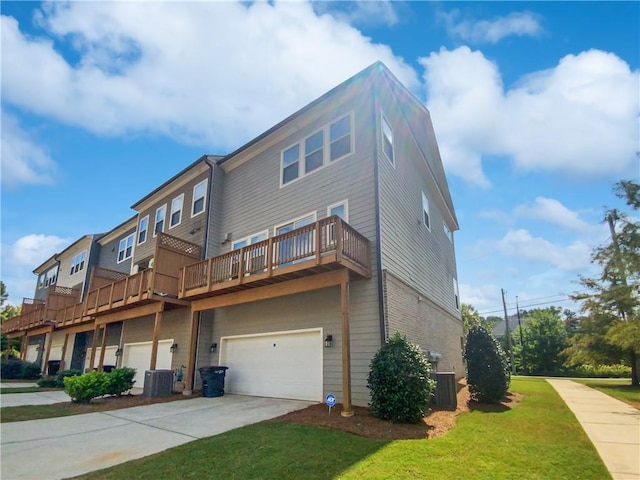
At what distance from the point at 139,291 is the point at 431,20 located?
13.8 m

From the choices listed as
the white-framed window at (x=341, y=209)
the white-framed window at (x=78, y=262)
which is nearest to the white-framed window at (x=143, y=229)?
the white-framed window at (x=78, y=262)

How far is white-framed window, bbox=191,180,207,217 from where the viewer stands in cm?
1584

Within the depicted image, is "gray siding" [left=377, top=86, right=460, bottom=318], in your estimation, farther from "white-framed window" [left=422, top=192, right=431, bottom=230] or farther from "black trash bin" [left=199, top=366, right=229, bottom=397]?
"black trash bin" [left=199, top=366, right=229, bottom=397]

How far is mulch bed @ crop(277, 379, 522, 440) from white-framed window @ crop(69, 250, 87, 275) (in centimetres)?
2555

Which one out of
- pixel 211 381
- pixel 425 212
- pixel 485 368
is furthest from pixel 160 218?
pixel 485 368

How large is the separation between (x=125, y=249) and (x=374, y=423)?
832 inches

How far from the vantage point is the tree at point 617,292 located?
13609 millimetres

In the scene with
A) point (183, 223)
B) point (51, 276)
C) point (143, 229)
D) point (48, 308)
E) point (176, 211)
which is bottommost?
point (48, 308)

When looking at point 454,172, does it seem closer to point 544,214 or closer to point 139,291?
point 544,214

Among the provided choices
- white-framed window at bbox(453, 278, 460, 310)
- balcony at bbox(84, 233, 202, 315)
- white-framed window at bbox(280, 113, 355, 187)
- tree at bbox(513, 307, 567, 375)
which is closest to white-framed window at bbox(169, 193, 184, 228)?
balcony at bbox(84, 233, 202, 315)

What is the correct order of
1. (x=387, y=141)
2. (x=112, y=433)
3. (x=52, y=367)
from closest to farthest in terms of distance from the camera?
(x=112, y=433) < (x=387, y=141) < (x=52, y=367)

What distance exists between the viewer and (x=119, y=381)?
11695 mm

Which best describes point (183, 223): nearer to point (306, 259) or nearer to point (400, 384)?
point (306, 259)

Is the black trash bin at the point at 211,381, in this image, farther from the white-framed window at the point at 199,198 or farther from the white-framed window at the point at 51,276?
the white-framed window at the point at 51,276
